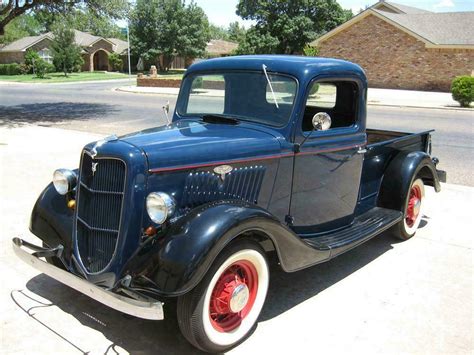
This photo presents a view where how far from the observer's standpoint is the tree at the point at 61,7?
16.2m

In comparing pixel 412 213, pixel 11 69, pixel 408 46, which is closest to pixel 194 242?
pixel 412 213

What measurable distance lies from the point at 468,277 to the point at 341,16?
42738mm

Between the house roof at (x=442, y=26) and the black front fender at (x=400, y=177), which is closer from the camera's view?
the black front fender at (x=400, y=177)

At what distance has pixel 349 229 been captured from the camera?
13.8 feet

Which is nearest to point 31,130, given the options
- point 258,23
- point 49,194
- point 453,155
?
point 49,194

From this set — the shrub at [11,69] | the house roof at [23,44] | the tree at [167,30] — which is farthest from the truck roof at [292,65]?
the house roof at [23,44]

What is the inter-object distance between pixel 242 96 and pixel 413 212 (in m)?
2.47

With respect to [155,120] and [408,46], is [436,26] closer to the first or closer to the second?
[408,46]

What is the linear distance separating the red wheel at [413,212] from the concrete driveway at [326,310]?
13 centimetres

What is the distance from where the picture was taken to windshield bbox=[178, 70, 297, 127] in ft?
12.0

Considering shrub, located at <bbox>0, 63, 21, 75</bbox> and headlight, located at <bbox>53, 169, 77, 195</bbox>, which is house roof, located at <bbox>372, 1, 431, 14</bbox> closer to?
shrub, located at <bbox>0, 63, 21, 75</bbox>

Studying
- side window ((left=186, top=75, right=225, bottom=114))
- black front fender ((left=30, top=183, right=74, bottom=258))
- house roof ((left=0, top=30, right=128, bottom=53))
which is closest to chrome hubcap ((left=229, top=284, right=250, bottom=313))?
black front fender ((left=30, top=183, right=74, bottom=258))

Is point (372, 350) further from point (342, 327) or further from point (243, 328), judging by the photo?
point (243, 328)

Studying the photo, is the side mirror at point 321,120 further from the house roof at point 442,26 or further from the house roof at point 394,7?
the house roof at point 394,7
